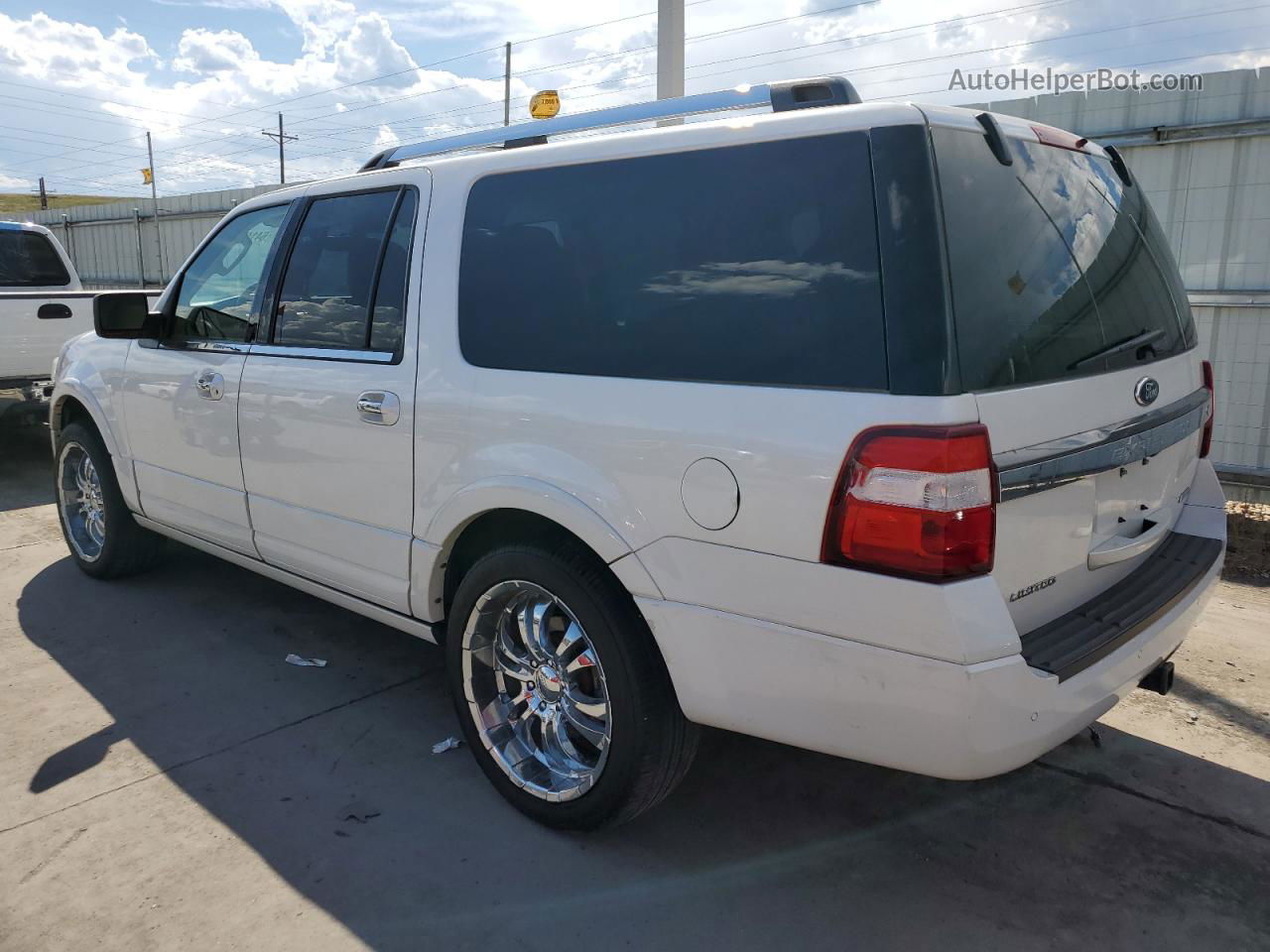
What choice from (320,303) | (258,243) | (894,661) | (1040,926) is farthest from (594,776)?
(258,243)

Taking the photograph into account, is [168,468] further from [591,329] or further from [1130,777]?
[1130,777]

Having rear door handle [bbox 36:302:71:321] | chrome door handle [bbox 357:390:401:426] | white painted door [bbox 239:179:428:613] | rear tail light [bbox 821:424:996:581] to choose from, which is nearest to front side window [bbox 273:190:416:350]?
white painted door [bbox 239:179:428:613]

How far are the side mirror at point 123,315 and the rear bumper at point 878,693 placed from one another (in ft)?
10.1

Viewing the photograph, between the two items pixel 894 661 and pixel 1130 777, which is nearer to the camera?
pixel 894 661

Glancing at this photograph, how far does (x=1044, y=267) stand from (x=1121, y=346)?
40cm

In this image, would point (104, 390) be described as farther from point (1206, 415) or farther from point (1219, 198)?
point (1219, 198)

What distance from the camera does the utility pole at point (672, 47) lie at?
735cm

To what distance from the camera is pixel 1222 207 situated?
7109 millimetres

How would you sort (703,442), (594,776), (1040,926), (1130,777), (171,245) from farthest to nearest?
(171,245) < (1130,777) < (594,776) < (1040,926) < (703,442)

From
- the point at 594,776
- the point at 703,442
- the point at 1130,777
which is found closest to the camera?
the point at 703,442

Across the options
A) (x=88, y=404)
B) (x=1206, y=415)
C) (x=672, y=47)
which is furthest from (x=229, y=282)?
(x=672, y=47)

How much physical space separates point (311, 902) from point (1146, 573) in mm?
2567

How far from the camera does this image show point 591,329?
270 cm

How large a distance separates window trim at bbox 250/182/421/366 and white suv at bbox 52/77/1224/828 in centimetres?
2
